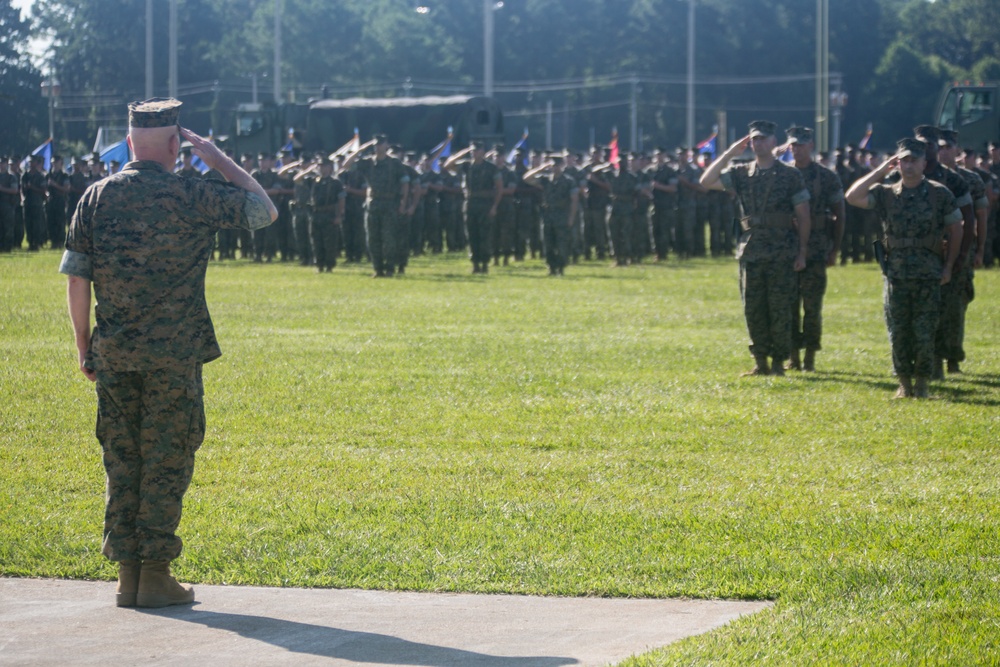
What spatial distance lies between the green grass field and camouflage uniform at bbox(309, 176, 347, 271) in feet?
34.5

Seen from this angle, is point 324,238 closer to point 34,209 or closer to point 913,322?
point 34,209

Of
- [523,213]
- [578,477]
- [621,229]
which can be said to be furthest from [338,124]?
[578,477]

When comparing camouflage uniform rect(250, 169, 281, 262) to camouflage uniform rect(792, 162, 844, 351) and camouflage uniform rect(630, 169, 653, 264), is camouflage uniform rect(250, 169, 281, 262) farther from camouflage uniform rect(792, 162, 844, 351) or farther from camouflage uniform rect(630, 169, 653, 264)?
camouflage uniform rect(792, 162, 844, 351)

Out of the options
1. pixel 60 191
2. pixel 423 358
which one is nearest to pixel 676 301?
pixel 423 358

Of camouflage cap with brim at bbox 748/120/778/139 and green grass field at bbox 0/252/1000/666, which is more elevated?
camouflage cap with brim at bbox 748/120/778/139

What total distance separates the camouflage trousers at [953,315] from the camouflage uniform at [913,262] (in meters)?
1.42

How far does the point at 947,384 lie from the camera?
1312 centimetres

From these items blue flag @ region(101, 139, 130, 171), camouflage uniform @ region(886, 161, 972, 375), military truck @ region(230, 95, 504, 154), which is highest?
military truck @ region(230, 95, 504, 154)

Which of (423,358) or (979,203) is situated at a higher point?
(979,203)

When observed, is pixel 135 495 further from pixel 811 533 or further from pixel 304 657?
pixel 811 533

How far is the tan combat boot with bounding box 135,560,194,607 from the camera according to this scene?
607 cm

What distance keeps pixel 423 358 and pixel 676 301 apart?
770 cm

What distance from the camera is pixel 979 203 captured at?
1327 cm

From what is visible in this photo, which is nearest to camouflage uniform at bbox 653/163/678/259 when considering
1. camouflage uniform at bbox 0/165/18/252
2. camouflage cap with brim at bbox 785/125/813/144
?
camouflage uniform at bbox 0/165/18/252
